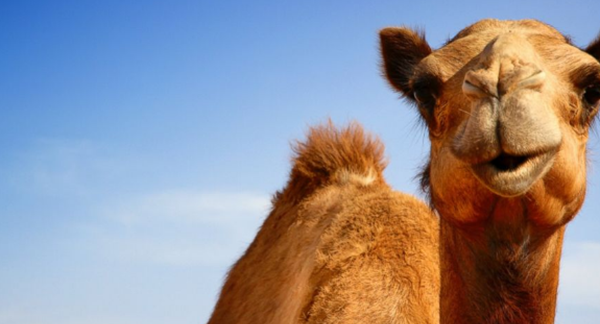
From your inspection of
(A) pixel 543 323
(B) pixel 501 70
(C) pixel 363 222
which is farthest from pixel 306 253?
(B) pixel 501 70

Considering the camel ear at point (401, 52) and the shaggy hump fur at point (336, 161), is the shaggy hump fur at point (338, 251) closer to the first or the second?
the shaggy hump fur at point (336, 161)

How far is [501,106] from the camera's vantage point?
3.22 metres

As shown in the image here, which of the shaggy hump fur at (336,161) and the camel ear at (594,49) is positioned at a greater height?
the shaggy hump fur at (336,161)

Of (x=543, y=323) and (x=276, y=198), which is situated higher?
(x=276, y=198)

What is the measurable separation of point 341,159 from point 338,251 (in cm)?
174

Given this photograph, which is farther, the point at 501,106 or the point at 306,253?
the point at 306,253

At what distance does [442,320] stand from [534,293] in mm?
560

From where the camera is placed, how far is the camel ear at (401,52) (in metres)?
4.74

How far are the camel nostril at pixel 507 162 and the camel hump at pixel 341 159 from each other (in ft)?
11.4

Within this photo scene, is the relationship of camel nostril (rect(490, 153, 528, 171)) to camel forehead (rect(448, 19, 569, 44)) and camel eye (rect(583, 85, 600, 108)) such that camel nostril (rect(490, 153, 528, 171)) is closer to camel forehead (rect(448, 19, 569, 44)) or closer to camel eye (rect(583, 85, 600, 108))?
camel eye (rect(583, 85, 600, 108))

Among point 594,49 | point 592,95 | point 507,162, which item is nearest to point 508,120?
point 507,162

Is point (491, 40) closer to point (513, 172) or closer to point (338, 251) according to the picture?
point (513, 172)

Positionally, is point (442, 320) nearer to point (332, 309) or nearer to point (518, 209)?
point (518, 209)

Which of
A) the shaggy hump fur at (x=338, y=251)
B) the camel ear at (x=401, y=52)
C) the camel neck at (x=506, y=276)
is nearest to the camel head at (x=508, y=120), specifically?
the camel neck at (x=506, y=276)
